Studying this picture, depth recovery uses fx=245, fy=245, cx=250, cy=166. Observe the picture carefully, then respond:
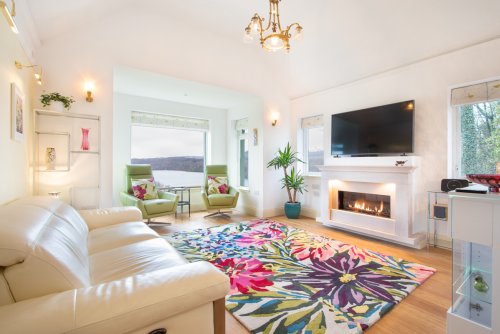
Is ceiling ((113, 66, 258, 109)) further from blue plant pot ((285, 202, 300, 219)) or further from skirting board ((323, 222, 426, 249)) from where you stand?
skirting board ((323, 222, 426, 249))

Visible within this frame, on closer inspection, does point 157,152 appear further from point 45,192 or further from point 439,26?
point 439,26

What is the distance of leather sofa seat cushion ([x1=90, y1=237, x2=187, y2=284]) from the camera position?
1.41m

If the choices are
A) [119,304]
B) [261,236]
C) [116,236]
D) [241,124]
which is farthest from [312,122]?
[119,304]

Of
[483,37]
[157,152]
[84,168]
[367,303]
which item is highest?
[483,37]

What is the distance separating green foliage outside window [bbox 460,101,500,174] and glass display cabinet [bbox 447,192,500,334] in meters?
2.29

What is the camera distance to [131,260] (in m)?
1.57

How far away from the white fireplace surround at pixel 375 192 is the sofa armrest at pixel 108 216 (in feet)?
9.80

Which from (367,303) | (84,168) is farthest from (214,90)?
(367,303)

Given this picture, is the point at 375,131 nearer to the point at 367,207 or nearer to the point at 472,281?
the point at 367,207

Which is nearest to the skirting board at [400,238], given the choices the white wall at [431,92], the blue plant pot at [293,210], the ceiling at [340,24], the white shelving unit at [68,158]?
the white wall at [431,92]

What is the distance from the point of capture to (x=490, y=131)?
9.54 feet

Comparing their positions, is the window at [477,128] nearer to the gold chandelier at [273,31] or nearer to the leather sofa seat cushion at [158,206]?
the gold chandelier at [273,31]

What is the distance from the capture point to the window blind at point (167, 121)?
5.13 metres

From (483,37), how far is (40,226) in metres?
4.43
